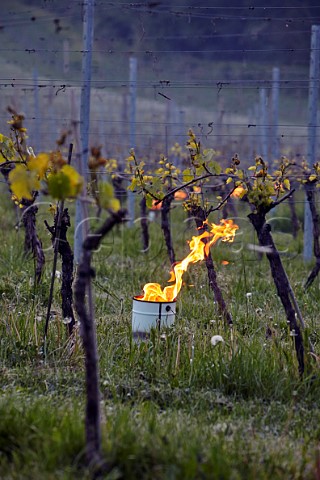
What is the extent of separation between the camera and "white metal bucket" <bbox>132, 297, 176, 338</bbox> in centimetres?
525

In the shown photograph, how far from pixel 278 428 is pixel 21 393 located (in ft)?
4.39

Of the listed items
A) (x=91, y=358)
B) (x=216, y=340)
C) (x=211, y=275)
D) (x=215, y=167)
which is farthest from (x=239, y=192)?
(x=91, y=358)

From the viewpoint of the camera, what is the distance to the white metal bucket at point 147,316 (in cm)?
525

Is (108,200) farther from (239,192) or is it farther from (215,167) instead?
(239,192)

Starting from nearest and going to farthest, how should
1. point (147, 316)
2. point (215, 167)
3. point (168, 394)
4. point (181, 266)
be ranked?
1. point (168, 394)
2. point (147, 316)
3. point (215, 167)
4. point (181, 266)

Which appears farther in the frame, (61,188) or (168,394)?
(168,394)

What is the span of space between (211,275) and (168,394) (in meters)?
1.97

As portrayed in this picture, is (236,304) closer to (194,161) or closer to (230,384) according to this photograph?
(194,161)

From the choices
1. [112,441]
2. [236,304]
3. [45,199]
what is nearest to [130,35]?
[45,199]

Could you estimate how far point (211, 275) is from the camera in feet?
20.4

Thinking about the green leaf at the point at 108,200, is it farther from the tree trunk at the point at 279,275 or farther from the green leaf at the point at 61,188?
the tree trunk at the point at 279,275

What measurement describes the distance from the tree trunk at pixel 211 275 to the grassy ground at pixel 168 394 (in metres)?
0.10

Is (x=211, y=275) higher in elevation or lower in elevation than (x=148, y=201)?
lower

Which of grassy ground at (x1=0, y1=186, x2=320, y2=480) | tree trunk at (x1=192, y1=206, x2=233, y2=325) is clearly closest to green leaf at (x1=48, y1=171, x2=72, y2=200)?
grassy ground at (x1=0, y1=186, x2=320, y2=480)
